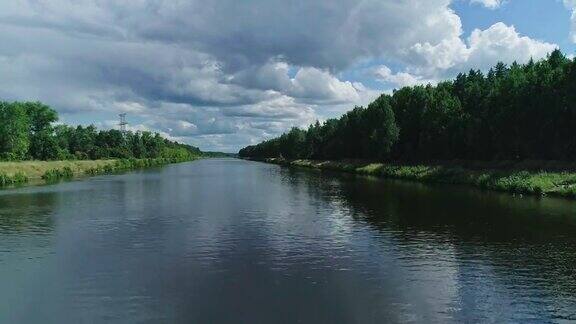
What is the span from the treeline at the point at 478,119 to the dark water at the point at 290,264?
86.4 feet

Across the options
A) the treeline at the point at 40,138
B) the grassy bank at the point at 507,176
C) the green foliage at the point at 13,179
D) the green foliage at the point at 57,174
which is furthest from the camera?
the treeline at the point at 40,138

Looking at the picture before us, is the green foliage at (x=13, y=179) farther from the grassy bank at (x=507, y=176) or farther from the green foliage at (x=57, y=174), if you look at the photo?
the grassy bank at (x=507, y=176)

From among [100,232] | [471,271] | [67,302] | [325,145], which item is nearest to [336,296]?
[471,271]

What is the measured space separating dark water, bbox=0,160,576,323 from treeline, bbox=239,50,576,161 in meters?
26.3

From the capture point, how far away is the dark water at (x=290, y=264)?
685 inches

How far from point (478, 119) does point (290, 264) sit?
213 feet

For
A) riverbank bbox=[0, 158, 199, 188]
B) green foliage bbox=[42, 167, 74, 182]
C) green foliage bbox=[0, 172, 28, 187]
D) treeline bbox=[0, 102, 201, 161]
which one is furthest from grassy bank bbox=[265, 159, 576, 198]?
treeline bbox=[0, 102, 201, 161]

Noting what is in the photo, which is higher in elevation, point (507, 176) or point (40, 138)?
point (40, 138)

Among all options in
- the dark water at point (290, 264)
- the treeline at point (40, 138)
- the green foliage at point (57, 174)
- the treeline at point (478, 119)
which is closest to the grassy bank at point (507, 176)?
the treeline at point (478, 119)

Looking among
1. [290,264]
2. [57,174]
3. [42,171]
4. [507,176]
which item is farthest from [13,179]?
[507,176]

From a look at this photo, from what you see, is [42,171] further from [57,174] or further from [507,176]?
[507,176]

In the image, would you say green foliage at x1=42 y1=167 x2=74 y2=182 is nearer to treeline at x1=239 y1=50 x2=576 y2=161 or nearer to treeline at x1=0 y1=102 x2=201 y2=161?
treeline at x1=0 y1=102 x2=201 y2=161

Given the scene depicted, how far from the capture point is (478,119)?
80688 mm

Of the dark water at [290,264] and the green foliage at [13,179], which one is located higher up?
the green foliage at [13,179]
